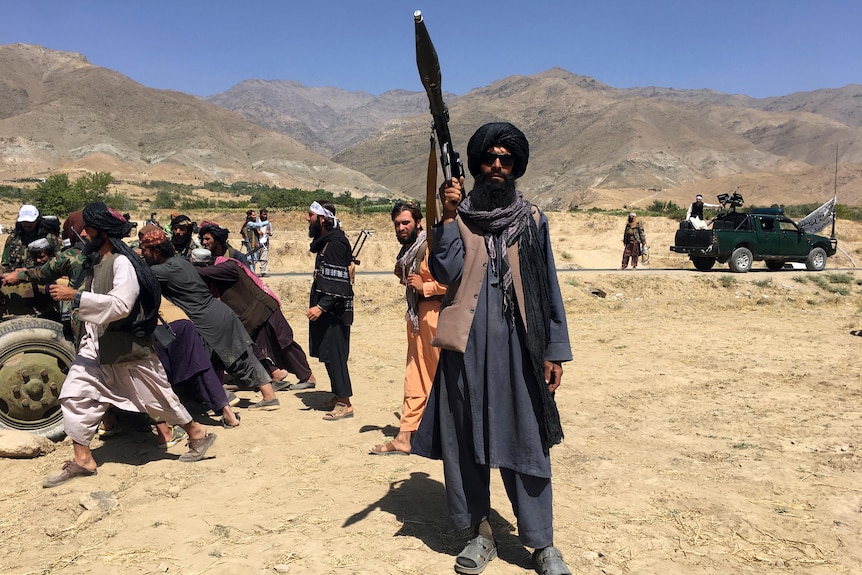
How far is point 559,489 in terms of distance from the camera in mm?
4102

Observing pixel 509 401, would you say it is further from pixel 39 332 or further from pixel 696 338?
pixel 696 338

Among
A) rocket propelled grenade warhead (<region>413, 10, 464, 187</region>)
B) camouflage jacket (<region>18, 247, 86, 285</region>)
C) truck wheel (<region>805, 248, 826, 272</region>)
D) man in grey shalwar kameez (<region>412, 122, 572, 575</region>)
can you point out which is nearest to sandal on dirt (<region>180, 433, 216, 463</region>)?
camouflage jacket (<region>18, 247, 86, 285</region>)

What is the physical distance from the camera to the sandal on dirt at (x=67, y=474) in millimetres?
4000

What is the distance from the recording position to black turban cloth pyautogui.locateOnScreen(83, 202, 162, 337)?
12.8 feet

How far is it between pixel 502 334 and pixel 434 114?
1048 millimetres

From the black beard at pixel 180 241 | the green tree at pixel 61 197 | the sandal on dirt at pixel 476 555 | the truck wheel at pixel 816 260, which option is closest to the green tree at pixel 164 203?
the green tree at pixel 61 197

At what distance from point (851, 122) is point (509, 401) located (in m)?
193

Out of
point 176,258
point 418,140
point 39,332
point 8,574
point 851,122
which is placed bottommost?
point 8,574

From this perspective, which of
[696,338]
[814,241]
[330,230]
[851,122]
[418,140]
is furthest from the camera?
[851,122]

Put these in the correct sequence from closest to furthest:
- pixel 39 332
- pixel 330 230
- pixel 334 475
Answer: pixel 334 475, pixel 39 332, pixel 330 230

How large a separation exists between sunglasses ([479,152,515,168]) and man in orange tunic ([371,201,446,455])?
161 cm

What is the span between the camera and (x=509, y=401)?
2951mm

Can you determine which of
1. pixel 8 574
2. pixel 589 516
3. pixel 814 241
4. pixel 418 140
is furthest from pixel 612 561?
pixel 418 140

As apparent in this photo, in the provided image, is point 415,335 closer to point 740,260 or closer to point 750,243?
point 740,260
